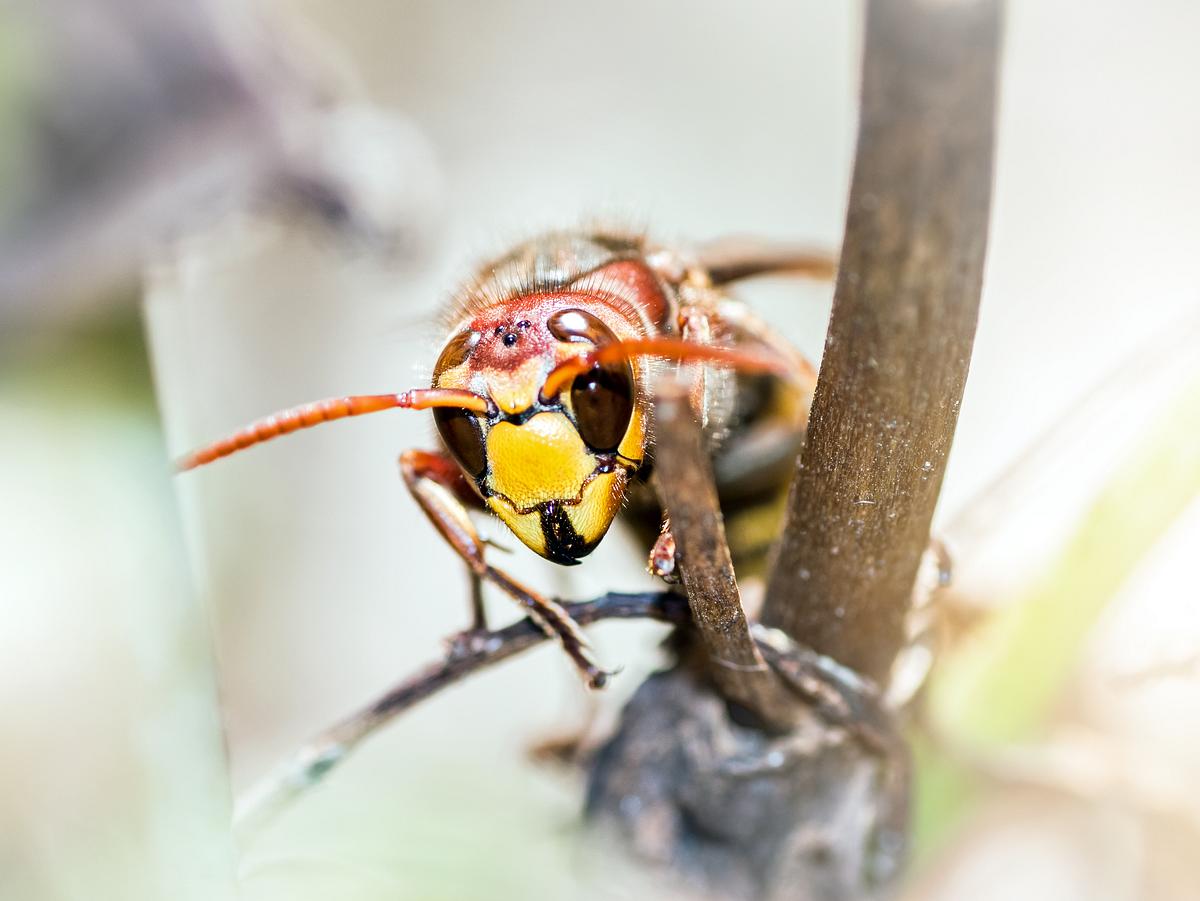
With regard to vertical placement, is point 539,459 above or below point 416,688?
above

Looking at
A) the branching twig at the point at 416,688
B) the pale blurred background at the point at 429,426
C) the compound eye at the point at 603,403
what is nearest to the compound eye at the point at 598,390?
the compound eye at the point at 603,403

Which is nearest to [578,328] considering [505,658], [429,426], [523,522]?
[523,522]

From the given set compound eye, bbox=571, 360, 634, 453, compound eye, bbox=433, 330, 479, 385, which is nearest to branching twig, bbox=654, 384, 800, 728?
compound eye, bbox=571, 360, 634, 453

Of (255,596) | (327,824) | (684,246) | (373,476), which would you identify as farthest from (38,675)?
(373,476)

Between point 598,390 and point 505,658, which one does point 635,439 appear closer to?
point 598,390

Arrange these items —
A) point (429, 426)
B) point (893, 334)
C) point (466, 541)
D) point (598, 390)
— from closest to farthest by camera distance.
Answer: point (893, 334), point (598, 390), point (466, 541), point (429, 426)

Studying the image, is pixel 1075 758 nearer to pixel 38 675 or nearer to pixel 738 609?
pixel 738 609

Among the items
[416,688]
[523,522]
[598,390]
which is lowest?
[416,688]
